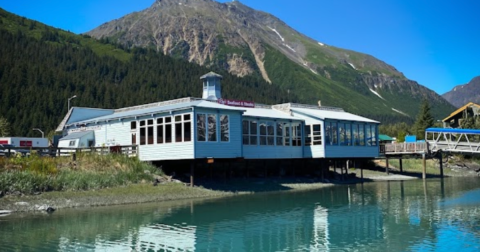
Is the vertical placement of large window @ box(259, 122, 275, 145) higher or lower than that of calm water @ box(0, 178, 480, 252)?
higher

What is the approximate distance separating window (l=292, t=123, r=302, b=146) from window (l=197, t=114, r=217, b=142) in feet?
41.5

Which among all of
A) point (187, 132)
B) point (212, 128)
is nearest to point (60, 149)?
point (187, 132)

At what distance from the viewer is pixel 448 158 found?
74.8 m

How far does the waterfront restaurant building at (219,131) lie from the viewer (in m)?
37.0

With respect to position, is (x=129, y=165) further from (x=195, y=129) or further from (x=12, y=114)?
(x=12, y=114)

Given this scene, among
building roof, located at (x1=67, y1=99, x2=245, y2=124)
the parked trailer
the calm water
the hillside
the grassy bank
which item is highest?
the hillside

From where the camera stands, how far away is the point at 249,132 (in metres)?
43.3

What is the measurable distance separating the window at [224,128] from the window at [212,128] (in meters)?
0.77

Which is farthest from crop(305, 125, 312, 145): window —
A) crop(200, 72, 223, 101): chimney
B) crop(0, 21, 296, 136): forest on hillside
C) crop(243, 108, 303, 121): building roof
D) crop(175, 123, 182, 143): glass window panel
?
crop(0, 21, 296, 136): forest on hillside

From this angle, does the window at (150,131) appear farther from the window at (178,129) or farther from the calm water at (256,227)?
the calm water at (256,227)

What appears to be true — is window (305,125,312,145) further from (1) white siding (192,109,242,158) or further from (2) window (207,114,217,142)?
(2) window (207,114,217,142)

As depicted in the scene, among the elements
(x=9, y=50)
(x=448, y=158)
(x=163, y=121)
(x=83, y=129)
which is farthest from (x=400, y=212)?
(x=9, y=50)

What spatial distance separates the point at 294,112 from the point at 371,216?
2547 cm

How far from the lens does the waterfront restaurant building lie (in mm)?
37031
